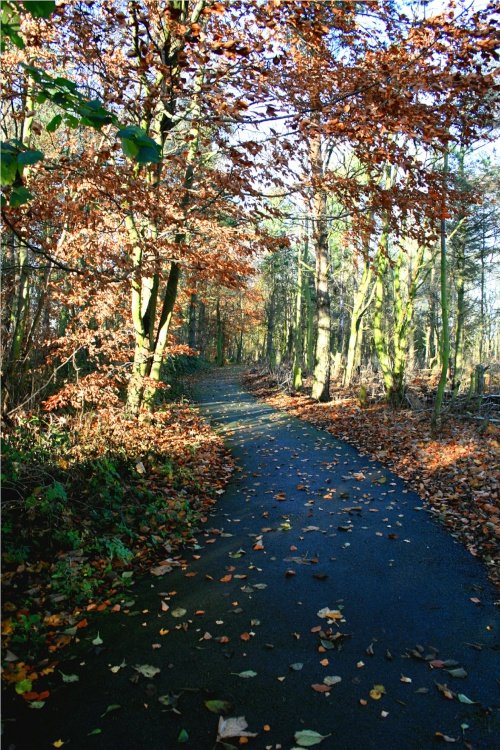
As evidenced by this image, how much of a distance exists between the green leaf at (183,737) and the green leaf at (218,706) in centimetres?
24

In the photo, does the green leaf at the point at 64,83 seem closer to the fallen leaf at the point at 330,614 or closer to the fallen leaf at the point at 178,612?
the fallen leaf at the point at 178,612

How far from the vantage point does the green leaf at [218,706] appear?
10.1ft

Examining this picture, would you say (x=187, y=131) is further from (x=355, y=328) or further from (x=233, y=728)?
(x=355, y=328)

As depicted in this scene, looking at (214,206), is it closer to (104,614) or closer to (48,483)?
(48,483)

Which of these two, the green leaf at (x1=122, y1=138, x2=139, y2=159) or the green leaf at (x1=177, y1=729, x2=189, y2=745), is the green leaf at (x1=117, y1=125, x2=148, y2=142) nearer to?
the green leaf at (x1=122, y1=138, x2=139, y2=159)

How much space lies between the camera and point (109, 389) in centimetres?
875

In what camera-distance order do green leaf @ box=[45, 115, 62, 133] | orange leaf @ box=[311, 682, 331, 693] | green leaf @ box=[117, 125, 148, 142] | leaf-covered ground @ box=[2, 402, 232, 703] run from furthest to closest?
leaf-covered ground @ box=[2, 402, 232, 703] → orange leaf @ box=[311, 682, 331, 693] → green leaf @ box=[45, 115, 62, 133] → green leaf @ box=[117, 125, 148, 142]

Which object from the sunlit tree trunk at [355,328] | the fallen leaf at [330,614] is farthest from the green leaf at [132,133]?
the sunlit tree trunk at [355,328]

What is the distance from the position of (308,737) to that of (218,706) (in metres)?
0.63

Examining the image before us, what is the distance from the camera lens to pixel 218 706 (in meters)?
3.12

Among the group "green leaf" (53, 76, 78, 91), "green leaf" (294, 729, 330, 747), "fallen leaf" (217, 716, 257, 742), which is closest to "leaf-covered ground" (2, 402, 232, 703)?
"fallen leaf" (217, 716, 257, 742)

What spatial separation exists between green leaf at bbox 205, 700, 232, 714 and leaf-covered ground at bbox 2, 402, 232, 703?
3.78 feet

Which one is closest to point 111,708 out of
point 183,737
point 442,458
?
point 183,737

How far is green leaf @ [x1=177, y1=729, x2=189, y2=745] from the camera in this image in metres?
2.85
